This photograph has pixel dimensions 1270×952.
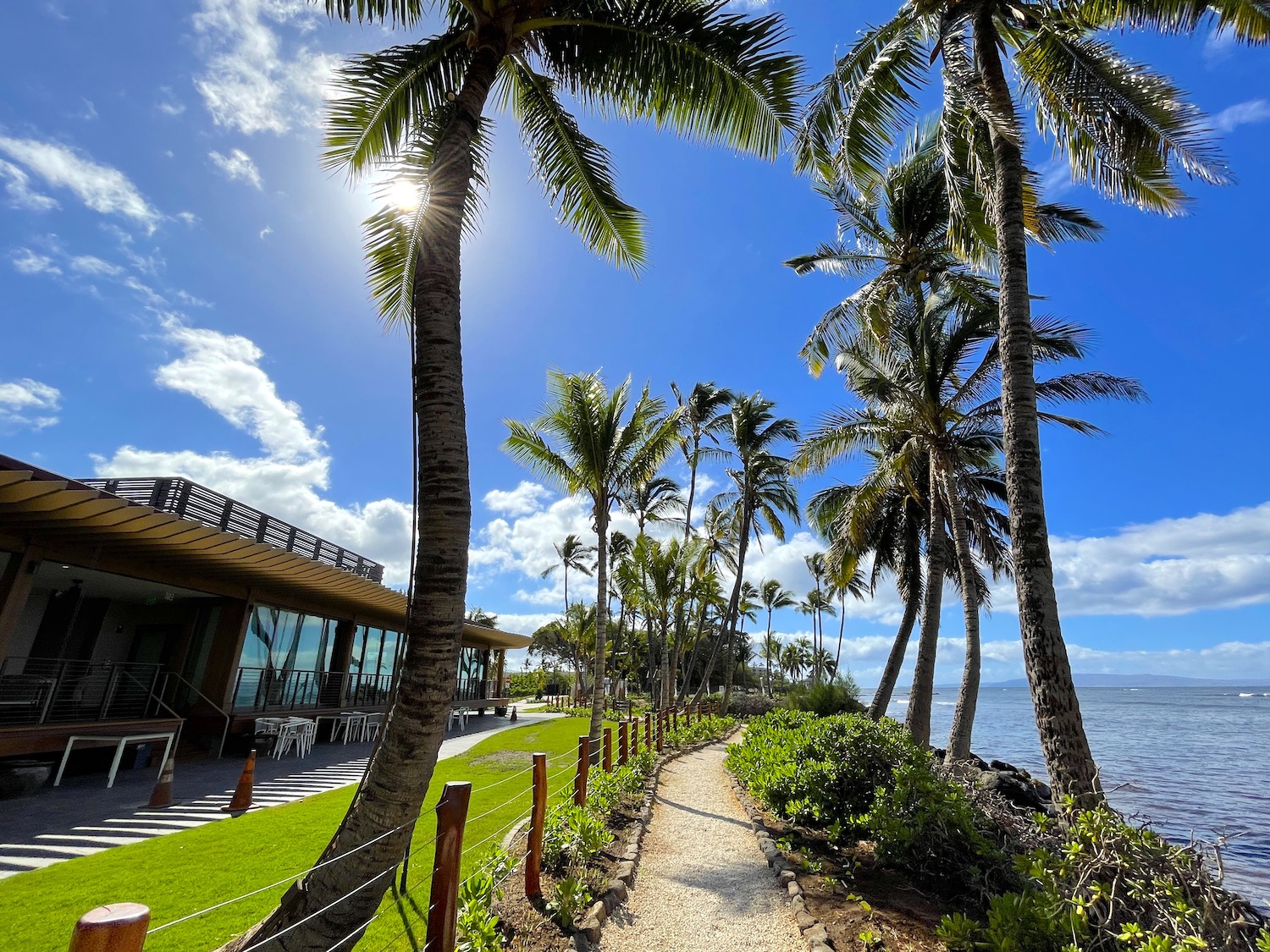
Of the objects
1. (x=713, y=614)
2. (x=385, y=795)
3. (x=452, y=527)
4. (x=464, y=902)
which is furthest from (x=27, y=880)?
(x=713, y=614)

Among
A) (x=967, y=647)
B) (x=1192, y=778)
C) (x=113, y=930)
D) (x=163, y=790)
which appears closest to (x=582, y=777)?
(x=113, y=930)

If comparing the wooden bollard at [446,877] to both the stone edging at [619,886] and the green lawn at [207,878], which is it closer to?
the green lawn at [207,878]

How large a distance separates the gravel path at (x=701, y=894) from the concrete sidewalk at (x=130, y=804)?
263cm

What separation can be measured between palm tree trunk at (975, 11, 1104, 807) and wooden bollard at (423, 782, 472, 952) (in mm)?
4562

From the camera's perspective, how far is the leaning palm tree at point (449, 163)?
3.31 m

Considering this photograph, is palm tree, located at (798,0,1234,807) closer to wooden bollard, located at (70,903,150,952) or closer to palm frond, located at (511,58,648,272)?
palm frond, located at (511,58,648,272)

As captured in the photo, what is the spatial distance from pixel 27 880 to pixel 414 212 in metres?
6.92

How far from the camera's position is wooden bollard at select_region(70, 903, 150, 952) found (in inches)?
57.4

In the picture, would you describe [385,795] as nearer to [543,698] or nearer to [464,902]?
[464,902]

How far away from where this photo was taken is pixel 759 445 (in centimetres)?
2336

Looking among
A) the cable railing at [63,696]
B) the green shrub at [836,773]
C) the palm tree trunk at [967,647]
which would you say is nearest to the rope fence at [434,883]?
the green shrub at [836,773]

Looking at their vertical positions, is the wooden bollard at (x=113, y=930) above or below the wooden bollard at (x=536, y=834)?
above

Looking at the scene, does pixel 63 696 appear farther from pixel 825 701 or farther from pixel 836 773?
pixel 825 701

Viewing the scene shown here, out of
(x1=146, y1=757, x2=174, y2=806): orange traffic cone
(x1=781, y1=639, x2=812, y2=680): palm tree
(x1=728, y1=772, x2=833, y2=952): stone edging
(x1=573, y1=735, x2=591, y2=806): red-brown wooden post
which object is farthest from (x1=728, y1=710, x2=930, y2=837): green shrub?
(x1=781, y1=639, x2=812, y2=680): palm tree
